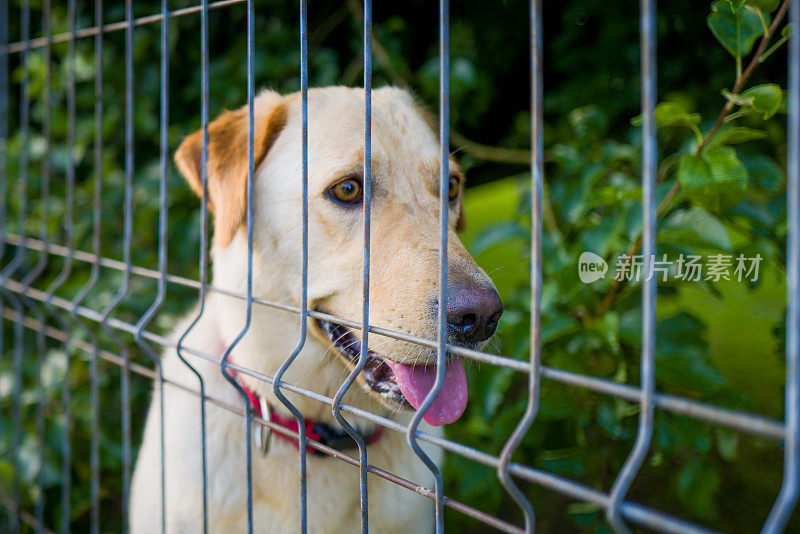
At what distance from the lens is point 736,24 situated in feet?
4.24

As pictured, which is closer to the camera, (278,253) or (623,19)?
(278,253)

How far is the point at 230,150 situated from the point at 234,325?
0.54 metres

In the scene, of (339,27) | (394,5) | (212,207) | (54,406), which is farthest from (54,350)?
(394,5)

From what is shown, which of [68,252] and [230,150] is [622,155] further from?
[68,252]

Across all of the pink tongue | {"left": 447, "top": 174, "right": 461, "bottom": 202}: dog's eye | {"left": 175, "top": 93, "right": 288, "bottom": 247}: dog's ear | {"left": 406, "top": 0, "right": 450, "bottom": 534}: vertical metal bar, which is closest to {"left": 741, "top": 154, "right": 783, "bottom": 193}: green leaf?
{"left": 447, "top": 174, "right": 461, "bottom": 202}: dog's eye

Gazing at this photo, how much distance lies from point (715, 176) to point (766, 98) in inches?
7.2

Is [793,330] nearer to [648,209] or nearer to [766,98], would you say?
[648,209]

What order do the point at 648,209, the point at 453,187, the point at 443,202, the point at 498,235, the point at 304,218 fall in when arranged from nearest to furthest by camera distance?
the point at 648,209 → the point at 443,202 → the point at 304,218 → the point at 453,187 → the point at 498,235

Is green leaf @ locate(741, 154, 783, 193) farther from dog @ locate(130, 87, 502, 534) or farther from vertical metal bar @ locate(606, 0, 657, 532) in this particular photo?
vertical metal bar @ locate(606, 0, 657, 532)

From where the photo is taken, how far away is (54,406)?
9.34 ft

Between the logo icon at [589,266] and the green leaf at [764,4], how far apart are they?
2.66 ft

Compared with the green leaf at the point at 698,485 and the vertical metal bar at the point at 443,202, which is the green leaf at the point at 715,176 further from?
the green leaf at the point at 698,485

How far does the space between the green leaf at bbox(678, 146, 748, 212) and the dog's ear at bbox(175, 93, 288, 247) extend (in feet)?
3.81

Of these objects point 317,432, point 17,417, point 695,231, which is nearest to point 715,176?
point 695,231
